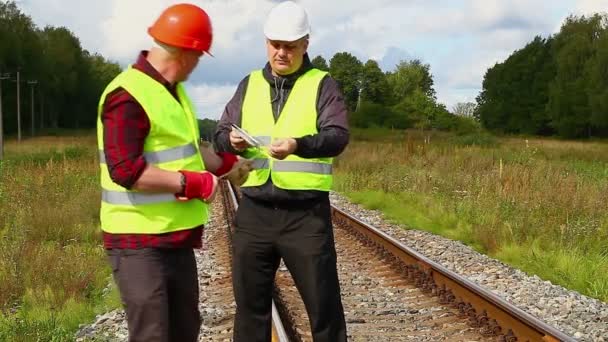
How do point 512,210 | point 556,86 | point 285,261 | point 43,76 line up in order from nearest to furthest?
1. point 285,261
2. point 512,210
3. point 556,86
4. point 43,76

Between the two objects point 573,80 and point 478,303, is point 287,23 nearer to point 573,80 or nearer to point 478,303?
point 478,303

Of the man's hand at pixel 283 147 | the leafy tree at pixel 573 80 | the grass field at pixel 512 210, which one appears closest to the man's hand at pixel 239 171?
the man's hand at pixel 283 147

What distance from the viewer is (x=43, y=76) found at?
3782 inches

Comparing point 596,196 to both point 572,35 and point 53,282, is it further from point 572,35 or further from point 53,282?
point 572,35

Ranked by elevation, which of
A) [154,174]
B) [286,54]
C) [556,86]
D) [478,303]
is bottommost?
[478,303]

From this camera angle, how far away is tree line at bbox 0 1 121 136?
293 feet

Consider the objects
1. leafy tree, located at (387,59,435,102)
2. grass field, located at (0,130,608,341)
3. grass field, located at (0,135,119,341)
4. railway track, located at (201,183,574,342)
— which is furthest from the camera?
leafy tree, located at (387,59,435,102)

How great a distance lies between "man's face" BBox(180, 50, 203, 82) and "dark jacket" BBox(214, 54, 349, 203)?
26.9 inches

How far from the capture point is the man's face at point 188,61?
299cm

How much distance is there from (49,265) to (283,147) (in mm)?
4807

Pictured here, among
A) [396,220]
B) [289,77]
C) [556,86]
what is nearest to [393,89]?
[556,86]

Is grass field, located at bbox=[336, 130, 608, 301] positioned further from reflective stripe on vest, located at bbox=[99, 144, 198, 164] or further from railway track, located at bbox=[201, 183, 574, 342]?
reflective stripe on vest, located at bbox=[99, 144, 198, 164]

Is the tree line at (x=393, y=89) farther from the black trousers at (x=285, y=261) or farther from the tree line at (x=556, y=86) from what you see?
the black trousers at (x=285, y=261)

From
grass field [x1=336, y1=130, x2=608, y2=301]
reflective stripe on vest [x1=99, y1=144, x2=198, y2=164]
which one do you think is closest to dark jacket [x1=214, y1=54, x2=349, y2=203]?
reflective stripe on vest [x1=99, y1=144, x2=198, y2=164]
